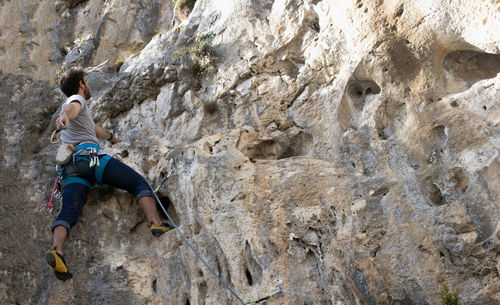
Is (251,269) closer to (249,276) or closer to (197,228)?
(249,276)

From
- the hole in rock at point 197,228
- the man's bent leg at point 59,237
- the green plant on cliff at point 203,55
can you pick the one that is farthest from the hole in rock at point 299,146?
the man's bent leg at point 59,237

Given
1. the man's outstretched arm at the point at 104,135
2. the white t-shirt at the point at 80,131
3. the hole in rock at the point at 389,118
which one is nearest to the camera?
the hole in rock at the point at 389,118

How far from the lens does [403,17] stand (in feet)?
19.8

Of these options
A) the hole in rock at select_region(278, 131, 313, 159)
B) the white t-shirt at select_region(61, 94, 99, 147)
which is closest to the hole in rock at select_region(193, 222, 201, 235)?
the hole in rock at select_region(278, 131, 313, 159)

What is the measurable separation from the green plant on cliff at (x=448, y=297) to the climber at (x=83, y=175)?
3.43 metres

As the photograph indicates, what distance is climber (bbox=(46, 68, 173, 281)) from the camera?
621cm

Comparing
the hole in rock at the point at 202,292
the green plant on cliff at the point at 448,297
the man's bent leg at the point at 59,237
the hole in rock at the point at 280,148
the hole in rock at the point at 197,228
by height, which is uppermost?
the hole in rock at the point at 280,148

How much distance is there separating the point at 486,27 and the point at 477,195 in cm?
192

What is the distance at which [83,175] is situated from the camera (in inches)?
254

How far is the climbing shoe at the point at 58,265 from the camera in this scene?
576 cm

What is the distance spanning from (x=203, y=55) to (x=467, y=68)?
158 inches

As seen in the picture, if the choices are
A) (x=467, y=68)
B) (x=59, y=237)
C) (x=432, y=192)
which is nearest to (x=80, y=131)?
(x=59, y=237)

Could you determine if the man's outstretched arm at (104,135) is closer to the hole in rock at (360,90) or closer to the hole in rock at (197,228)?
the hole in rock at (197,228)

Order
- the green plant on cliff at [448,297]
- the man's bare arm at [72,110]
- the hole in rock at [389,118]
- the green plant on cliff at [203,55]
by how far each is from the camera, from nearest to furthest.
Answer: the green plant on cliff at [448,297] → the hole in rock at [389,118] → the man's bare arm at [72,110] → the green plant on cliff at [203,55]
